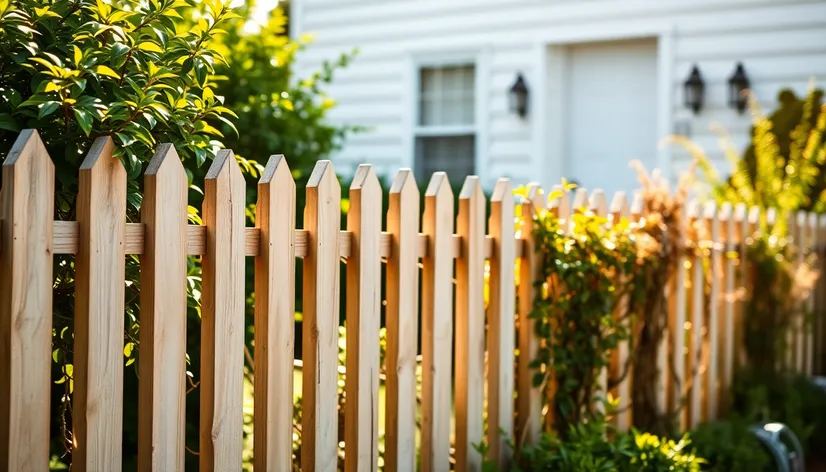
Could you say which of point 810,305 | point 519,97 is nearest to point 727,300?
point 810,305

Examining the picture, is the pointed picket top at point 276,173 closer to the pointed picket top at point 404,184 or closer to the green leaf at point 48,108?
the pointed picket top at point 404,184

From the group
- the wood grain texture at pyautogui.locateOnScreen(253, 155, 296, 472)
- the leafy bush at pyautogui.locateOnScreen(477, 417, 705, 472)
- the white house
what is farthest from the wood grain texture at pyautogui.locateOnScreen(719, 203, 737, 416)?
the wood grain texture at pyautogui.locateOnScreen(253, 155, 296, 472)

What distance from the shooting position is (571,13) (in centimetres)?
875

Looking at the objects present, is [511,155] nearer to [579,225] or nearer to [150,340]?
[579,225]

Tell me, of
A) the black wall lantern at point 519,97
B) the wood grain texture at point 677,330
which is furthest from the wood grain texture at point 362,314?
the black wall lantern at point 519,97

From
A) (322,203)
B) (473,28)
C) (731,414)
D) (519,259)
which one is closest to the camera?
(322,203)

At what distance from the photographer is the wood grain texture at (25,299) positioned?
215 cm

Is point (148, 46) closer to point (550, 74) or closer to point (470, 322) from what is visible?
point (470, 322)

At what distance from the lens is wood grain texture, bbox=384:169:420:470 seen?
3.23 m

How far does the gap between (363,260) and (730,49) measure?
609cm

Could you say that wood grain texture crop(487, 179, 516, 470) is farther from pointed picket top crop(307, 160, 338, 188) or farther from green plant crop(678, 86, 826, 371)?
green plant crop(678, 86, 826, 371)

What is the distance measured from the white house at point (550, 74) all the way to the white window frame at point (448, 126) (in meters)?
0.01

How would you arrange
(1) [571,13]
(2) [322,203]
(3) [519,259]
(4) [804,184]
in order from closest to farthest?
1. (2) [322,203]
2. (3) [519,259]
3. (4) [804,184]
4. (1) [571,13]

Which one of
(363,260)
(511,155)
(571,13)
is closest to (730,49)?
(571,13)
